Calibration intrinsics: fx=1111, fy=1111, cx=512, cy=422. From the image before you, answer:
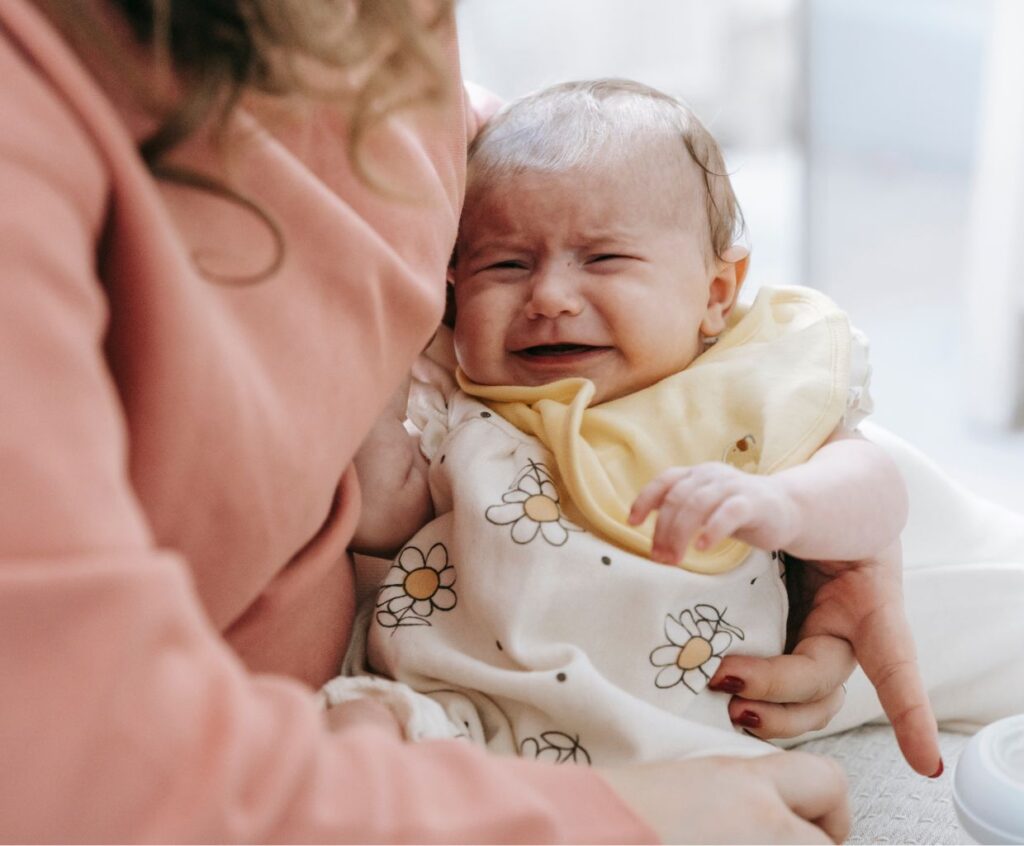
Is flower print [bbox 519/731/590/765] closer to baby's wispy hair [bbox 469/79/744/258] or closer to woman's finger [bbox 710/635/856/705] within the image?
woman's finger [bbox 710/635/856/705]

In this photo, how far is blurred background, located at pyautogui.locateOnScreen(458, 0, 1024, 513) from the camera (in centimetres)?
205

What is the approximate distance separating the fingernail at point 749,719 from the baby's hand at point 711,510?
15 cm

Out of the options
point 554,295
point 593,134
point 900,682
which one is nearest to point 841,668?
point 900,682

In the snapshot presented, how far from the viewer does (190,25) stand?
511 millimetres

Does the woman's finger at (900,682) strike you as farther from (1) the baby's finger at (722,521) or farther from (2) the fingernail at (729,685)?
(1) the baby's finger at (722,521)

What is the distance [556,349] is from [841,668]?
0.34 metres

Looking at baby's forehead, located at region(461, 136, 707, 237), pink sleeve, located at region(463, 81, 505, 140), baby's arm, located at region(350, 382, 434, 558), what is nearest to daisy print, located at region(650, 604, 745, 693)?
baby's arm, located at region(350, 382, 434, 558)

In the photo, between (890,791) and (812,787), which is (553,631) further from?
(890,791)

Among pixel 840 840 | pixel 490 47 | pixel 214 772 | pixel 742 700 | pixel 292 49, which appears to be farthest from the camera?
pixel 490 47

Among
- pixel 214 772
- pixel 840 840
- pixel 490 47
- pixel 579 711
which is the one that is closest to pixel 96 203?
pixel 214 772

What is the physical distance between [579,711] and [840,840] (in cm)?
18

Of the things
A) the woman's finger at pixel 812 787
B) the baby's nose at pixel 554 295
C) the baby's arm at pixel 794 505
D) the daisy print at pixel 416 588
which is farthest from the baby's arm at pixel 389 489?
the woman's finger at pixel 812 787

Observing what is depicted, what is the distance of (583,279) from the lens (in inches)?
35.5

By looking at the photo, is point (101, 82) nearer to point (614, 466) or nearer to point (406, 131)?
point (406, 131)
